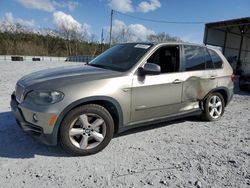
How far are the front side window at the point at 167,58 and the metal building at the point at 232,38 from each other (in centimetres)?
1476

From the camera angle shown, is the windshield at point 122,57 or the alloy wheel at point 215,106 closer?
the windshield at point 122,57

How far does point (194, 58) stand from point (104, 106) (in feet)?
6.98

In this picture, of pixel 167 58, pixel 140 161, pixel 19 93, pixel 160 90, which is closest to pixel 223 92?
pixel 167 58

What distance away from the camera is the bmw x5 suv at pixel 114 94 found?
9.37 feet

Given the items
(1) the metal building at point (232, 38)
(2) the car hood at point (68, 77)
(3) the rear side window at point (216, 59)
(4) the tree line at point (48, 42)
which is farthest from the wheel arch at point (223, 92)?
(4) the tree line at point (48, 42)

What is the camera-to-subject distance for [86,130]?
309 centimetres

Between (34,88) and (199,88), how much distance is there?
2.99m

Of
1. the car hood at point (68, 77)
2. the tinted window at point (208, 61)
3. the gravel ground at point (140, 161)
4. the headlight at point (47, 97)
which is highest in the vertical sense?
the tinted window at point (208, 61)

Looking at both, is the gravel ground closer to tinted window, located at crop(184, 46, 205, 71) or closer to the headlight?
the headlight

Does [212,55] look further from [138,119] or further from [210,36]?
[210,36]

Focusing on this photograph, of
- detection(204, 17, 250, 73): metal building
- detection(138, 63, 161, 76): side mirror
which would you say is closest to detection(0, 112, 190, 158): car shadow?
detection(138, 63, 161, 76): side mirror

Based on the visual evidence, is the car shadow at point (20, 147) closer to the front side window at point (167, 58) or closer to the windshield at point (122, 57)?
the windshield at point (122, 57)

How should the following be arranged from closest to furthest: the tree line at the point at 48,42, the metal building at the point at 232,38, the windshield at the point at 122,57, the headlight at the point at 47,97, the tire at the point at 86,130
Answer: the headlight at the point at 47,97 → the tire at the point at 86,130 → the windshield at the point at 122,57 → the metal building at the point at 232,38 → the tree line at the point at 48,42

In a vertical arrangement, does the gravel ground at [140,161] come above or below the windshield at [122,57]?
below
